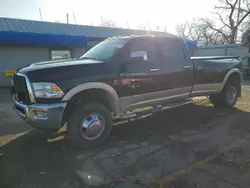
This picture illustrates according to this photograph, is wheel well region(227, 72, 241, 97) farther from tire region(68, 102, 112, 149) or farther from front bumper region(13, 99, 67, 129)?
front bumper region(13, 99, 67, 129)

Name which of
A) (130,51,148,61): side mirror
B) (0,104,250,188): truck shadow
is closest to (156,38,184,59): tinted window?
(130,51,148,61): side mirror

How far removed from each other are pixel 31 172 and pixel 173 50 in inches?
166

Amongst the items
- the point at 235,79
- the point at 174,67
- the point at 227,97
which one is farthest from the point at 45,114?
the point at 235,79

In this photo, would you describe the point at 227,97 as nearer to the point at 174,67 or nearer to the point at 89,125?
the point at 174,67

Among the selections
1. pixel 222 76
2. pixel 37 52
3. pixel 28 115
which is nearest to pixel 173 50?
pixel 222 76

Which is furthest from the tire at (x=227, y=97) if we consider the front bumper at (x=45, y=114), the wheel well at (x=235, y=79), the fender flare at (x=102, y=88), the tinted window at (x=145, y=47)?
the front bumper at (x=45, y=114)

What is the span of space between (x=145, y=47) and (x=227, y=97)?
3742mm

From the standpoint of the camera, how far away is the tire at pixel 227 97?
738cm

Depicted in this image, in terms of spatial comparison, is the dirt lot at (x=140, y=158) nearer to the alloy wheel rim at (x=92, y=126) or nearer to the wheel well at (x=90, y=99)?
the alloy wheel rim at (x=92, y=126)

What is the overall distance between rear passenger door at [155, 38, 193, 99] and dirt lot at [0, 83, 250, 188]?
2.95ft

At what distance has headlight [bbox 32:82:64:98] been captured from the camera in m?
3.85

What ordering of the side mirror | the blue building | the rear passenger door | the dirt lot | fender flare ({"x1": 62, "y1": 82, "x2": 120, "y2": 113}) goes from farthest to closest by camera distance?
the blue building < the rear passenger door < the side mirror < fender flare ({"x1": 62, "y1": 82, "x2": 120, "y2": 113}) < the dirt lot

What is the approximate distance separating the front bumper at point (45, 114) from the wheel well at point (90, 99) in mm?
285

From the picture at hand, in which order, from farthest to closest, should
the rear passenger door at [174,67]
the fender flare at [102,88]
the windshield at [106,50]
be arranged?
the rear passenger door at [174,67] → the windshield at [106,50] → the fender flare at [102,88]
